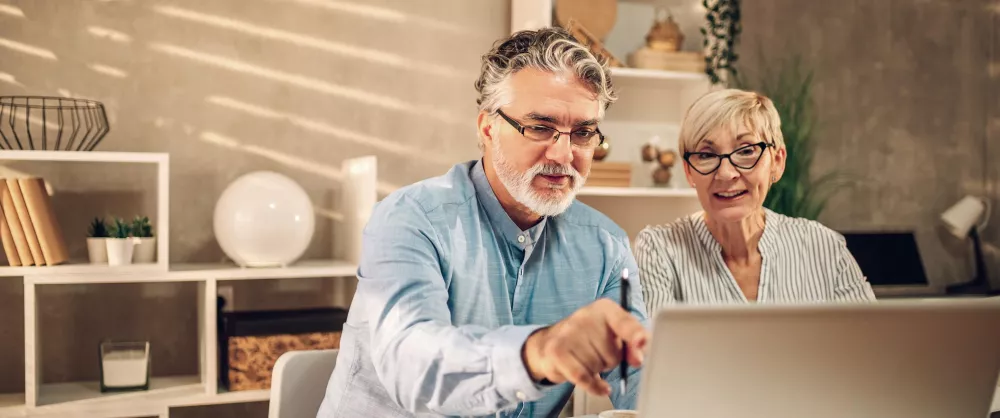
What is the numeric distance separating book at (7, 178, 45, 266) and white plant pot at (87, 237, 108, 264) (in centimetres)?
13

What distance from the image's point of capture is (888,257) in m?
3.63

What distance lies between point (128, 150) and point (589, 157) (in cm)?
185

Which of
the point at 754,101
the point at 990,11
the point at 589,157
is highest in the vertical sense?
the point at 990,11

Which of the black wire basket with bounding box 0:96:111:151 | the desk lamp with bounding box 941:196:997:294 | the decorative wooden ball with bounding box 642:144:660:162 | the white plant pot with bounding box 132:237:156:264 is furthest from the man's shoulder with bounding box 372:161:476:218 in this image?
the desk lamp with bounding box 941:196:997:294

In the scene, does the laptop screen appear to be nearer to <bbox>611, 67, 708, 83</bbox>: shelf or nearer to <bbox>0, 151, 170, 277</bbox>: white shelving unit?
<bbox>611, 67, 708, 83</bbox>: shelf

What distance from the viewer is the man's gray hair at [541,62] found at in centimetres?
146

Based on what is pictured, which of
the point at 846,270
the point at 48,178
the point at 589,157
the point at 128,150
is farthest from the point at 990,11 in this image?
the point at 48,178

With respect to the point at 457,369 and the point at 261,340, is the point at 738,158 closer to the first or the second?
the point at 457,369

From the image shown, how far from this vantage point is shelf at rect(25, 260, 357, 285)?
2.38 meters

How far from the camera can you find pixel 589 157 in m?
1.50

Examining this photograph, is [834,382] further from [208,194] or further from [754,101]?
[208,194]

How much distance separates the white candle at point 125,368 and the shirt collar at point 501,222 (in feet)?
4.79

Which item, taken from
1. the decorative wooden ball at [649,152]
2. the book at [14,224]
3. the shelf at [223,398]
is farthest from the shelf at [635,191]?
the book at [14,224]

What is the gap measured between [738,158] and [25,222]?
1.89 meters
